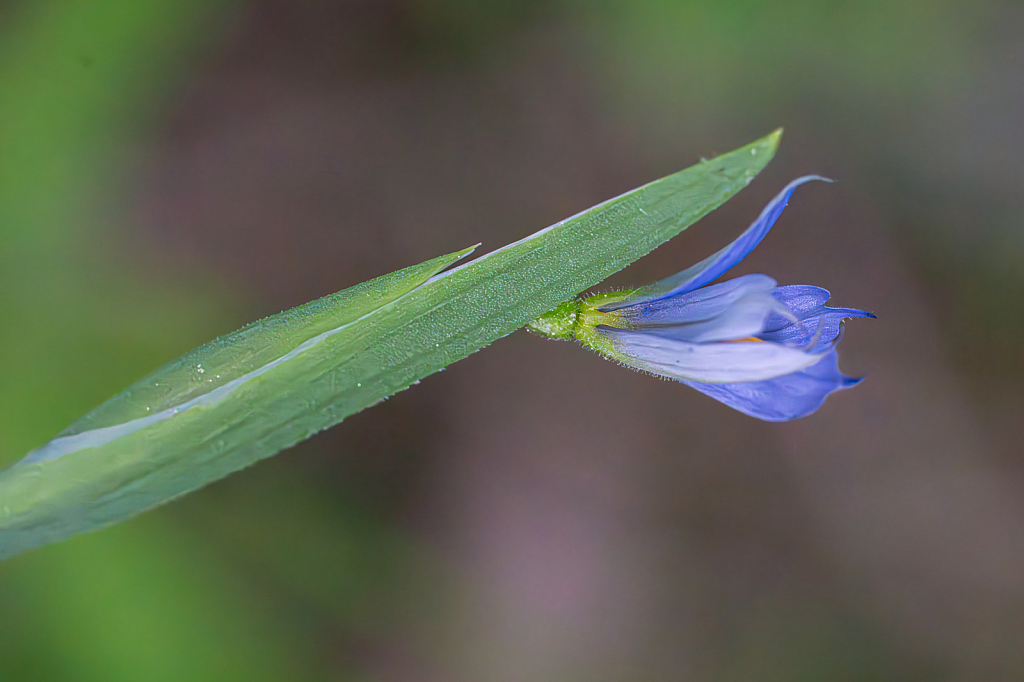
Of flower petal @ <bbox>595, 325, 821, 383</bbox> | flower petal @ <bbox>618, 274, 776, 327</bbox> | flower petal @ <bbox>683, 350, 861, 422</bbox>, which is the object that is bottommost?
flower petal @ <bbox>683, 350, 861, 422</bbox>

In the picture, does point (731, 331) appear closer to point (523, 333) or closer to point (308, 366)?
point (308, 366)

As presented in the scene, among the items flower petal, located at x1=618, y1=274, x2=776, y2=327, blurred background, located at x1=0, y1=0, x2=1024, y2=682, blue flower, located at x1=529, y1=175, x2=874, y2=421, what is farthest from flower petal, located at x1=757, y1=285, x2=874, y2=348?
blurred background, located at x1=0, y1=0, x2=1024, y2=682

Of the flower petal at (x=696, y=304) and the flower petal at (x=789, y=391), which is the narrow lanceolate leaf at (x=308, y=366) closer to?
the flower petal at (x=696, y=304)

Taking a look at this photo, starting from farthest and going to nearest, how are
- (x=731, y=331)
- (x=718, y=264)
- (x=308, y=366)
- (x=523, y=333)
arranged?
(x=523, y=333) → (x=718, y=264) → (x=731, y=331) → (x=308, y=366)

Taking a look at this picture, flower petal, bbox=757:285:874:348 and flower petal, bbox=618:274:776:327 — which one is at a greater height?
flower petal, bbox=618:274:776:327

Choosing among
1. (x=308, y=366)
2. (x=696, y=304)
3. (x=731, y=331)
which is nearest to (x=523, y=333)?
(x=696, y=304)

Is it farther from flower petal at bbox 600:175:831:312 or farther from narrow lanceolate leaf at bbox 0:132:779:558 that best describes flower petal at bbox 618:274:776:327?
narrow lanceolate leaf at bbox 0:132:779:558

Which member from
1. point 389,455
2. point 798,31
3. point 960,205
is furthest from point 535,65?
point 960,205

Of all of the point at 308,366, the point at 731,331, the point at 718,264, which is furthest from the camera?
the point at 718,264
